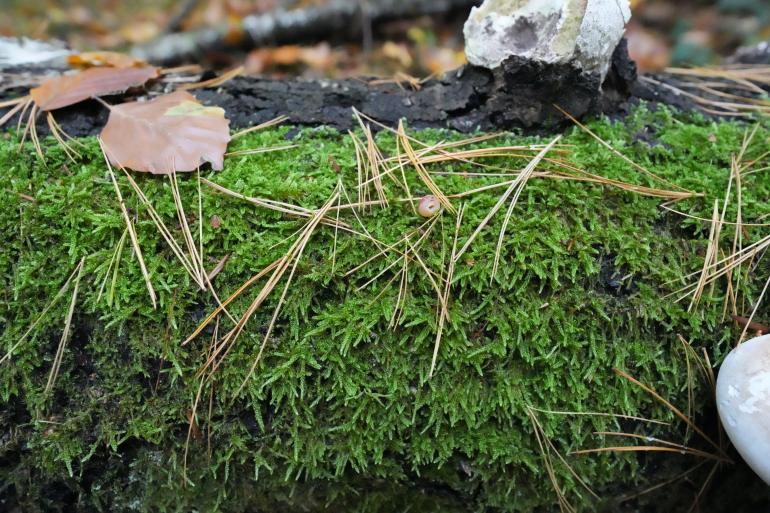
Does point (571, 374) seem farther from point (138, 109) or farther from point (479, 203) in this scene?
point (138, 109)

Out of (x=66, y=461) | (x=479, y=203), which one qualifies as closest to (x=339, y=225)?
(x=479, y=203)

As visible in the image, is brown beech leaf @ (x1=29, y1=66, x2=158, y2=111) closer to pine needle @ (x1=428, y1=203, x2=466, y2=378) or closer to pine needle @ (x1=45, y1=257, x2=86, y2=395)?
pine needle @ (x1=45, y1=257, x2=86, y2=395)

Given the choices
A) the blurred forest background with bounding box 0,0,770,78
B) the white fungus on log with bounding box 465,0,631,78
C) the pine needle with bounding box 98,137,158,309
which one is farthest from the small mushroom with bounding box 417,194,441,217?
the blurred forest background with bounding box 0,0,770,78

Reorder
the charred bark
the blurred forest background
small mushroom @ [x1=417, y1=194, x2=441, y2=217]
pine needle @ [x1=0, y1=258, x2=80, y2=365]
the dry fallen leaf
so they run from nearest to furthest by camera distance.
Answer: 1. pine needle @ [x1=0, y1=258, x2=80, y2=365]
2. small mushroom @ [x1=417, y1=194, x2=441, y2=217]
3. the charred bark
4. the dry fallen leaf
5. the blurred forest background

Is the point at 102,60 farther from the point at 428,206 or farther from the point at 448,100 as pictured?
the point at 428,206

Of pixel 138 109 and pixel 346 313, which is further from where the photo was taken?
pixel 138 109

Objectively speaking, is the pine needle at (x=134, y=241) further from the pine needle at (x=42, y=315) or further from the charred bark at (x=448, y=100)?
the charred bark at (x=448, y=100)

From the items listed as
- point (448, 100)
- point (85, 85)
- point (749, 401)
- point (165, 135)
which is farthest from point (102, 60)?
point (749, 401)
